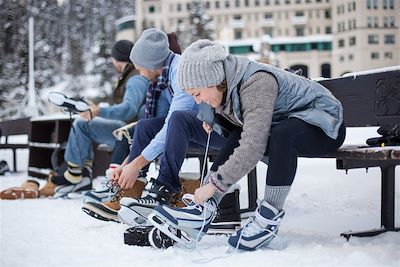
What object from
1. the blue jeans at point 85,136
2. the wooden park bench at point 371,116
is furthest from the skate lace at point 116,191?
the blue jeans at point 85,136

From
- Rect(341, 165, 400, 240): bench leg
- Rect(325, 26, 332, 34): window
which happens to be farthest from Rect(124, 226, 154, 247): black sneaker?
Rect(325, 26, 332, 34): window

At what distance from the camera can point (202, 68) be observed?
257cm

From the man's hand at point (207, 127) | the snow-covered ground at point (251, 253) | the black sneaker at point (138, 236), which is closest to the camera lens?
the snow-covered ground at point (251, 253)

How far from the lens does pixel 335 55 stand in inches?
2653

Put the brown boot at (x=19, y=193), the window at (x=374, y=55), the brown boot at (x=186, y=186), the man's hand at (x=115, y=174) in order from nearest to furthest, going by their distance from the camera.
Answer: the brown boot at (x=186, y=186) → the man's hand at (x=115, y=174) → the brown boot at (x=19, y=193) → the window at (x=374, y=55)

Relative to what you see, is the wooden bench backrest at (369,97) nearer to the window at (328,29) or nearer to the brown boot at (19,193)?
the brown boot at (19,193)

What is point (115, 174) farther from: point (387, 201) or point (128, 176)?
point (387, 201)

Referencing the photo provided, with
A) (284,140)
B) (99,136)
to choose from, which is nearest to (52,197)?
(99,136)

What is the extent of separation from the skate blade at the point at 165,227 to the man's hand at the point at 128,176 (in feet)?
2.07

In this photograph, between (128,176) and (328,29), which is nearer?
(128,176)

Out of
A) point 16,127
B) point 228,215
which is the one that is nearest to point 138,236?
point 228,215

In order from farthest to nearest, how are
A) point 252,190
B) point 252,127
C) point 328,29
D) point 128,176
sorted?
point 328,29 → point 252,190 → point 128,176 → point 252,127

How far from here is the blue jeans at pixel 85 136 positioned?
5.17 metres

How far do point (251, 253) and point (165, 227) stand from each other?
396mm
